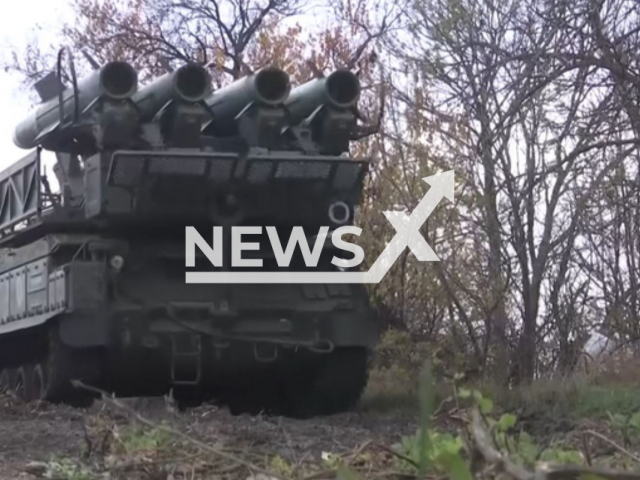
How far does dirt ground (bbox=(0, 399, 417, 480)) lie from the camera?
235 inches

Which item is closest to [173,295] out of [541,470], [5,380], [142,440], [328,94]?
[328,94]

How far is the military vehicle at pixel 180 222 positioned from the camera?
10195 millimetres

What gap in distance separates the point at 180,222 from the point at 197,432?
4242 millimetres

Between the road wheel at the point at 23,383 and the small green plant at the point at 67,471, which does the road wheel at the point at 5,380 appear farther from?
the small green plant at the point at 67,471

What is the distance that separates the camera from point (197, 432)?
650 cm

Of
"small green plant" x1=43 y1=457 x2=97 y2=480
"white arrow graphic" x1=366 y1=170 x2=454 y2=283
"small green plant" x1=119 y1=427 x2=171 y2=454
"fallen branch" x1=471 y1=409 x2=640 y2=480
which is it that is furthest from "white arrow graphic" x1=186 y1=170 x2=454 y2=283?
"fallen branch" x1=471 y1=409 x2=640 y2=480

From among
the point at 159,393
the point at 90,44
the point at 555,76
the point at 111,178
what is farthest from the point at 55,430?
→ the point at 90,44

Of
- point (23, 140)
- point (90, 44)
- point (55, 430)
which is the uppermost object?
point (90, 44)

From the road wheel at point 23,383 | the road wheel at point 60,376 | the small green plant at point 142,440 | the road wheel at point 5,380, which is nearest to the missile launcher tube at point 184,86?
the road wheel at point 60,376

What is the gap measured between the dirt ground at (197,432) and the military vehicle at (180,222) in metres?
0.55

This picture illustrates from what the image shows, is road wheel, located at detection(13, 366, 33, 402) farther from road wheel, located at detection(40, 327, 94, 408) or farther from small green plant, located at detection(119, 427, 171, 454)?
small green plant, located at detection(119, 427, 171, 454)

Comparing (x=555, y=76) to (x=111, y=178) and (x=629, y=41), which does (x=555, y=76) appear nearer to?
(x=629, y=41)

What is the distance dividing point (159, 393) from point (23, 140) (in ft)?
7.92

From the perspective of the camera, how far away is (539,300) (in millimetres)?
14539
